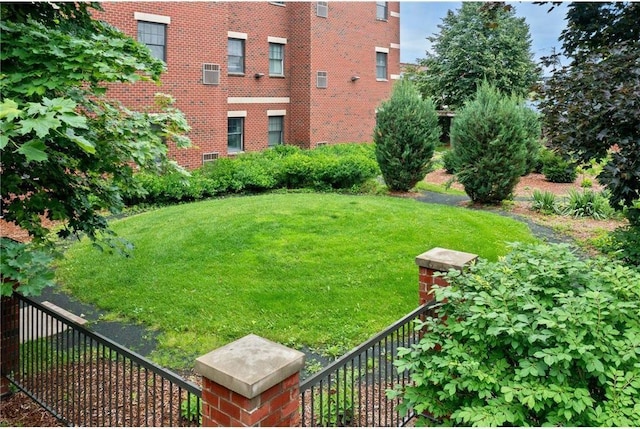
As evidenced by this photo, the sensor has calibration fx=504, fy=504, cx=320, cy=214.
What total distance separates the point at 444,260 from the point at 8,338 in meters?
4.14

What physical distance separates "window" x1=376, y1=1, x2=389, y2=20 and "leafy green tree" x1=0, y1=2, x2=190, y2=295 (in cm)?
1984

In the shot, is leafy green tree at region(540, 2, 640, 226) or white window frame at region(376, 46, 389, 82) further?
white window frame at region(376, 46, 389, 82)

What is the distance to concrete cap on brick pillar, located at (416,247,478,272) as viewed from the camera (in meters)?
4.56

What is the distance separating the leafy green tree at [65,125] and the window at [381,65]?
19534 millimetres

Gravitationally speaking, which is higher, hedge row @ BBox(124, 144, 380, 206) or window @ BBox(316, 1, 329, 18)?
window @ BBox(316, 1, 329, 18)

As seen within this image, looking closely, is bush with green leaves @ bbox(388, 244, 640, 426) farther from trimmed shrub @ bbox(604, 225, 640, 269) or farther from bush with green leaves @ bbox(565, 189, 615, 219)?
bush with green leaves @ bbox(565, 189, 615, 219)

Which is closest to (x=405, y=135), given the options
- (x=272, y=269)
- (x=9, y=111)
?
(x=272, y=269)

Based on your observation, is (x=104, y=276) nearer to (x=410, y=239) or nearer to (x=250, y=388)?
(x=410, y=239)

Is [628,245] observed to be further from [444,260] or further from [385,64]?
[385,64]

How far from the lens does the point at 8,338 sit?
4.72 m

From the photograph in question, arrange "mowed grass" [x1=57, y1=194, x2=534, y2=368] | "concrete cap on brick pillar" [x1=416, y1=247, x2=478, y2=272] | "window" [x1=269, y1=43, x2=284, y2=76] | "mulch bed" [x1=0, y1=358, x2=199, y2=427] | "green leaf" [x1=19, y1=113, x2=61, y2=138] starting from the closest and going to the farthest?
"green leaf" [x1=19, y1=113, x2=61, y2=138] < "mulch bed" [x1=0, y1=358, x2=199, y2=427] < "concrete cap on brick pillar" [x1=416, y1=247, x2=478, y2=272] < "mowed grass" [x1=57, y1=194, x2=534, y2=368] < "window" [x1=269, y1=43, x2=284, y2=76]

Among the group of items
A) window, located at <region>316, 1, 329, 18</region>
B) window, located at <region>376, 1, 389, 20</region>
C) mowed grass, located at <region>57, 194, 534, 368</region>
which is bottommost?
mowed grass, located at <region>57, 194, 534, 368</region>

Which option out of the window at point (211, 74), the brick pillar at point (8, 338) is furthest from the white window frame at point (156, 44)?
the brick pillar at point (8, 338)

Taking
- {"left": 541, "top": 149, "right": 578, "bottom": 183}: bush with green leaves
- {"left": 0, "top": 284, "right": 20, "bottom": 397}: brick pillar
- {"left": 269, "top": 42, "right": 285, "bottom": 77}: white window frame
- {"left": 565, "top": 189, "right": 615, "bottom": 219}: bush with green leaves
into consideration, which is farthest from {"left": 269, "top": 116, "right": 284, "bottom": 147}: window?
{"left": 0, "top": 284, "right": 20, "bottom": 397}: brick pillar
